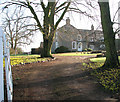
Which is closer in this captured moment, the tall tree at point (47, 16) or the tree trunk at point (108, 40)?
the tree trunk at point (108, 40)

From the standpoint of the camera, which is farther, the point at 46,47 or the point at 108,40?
the point at 46,47

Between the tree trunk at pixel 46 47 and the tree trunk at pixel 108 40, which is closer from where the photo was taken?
the tree trunk at pixel 108 40

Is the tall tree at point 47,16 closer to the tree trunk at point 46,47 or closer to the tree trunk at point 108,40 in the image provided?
the tree trunk at point 46,47

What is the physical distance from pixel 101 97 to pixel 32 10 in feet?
46.2

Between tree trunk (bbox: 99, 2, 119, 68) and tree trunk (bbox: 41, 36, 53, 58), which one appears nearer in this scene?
tree trunk (bbox: 99, 2, 119, 68)

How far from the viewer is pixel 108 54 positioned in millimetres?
8094

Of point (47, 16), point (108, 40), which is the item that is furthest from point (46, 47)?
point (108, 40)

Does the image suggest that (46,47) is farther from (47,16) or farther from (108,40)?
(108,40)

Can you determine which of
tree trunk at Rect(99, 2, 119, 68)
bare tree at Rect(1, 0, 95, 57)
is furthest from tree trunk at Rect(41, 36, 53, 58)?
tree trunk at Rect(99, 2, 119, 68)

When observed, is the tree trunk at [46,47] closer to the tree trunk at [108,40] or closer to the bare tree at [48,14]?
the bare tree at [48,14]

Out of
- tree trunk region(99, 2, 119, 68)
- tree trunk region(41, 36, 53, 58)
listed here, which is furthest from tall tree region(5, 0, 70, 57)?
tree trunk region(99, 2, 119, 68)

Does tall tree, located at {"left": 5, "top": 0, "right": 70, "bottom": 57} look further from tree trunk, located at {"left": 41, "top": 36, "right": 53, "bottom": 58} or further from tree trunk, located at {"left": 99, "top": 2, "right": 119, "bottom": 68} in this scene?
tree trunk, located at {"left": 99, "top": 2, "right": 119, "bottom": 68}

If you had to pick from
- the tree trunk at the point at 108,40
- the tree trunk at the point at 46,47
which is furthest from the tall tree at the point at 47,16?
the tree trunk at the point at 108,40

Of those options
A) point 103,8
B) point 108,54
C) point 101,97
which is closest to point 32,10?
point 103,8
